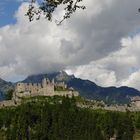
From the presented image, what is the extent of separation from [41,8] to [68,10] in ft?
3.77

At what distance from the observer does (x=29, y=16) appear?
69.9 feet

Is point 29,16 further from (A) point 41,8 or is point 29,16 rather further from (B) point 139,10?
(B) point 139,10

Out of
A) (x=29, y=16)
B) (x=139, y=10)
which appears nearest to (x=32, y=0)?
(x=29, y=16)

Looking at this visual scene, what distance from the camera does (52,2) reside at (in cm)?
2170

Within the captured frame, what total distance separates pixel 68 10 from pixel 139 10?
3.00 meters

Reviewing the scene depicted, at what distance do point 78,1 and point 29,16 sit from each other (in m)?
2.13

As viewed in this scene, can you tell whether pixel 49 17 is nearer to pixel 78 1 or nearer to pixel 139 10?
pixel 78 1

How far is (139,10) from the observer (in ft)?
71.0

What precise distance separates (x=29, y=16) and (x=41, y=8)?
2.37 feet

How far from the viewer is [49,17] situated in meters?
21.7

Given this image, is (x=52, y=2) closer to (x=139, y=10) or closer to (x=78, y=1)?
(x=78, y=1)

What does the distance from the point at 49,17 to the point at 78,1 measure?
Answer: 1.41 m

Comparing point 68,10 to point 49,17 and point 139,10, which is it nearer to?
point 49,17

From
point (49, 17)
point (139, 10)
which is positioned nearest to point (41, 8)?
point (49, 17)
